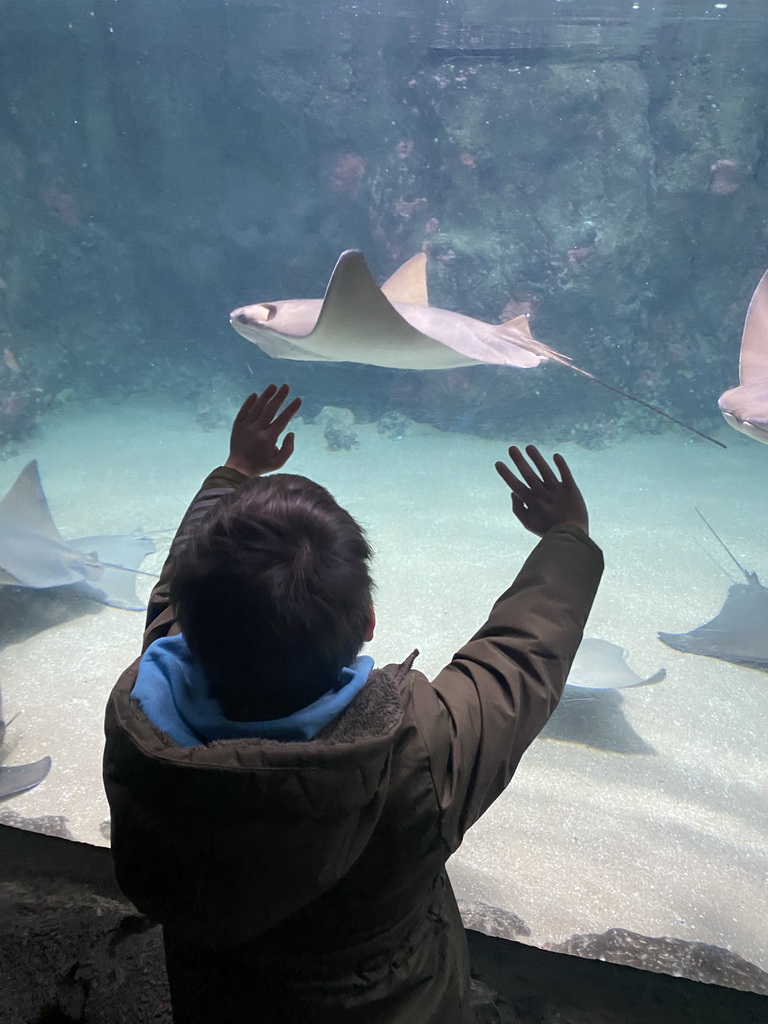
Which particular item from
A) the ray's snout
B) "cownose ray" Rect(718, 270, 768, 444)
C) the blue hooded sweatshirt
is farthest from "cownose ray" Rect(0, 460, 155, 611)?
"cownose ray" Rect(718, 270, 768, 444)

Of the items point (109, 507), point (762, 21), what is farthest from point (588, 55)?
point (109, 507)

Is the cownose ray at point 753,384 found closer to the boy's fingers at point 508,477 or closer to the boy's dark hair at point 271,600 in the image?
the boy's fingers at point 508,477

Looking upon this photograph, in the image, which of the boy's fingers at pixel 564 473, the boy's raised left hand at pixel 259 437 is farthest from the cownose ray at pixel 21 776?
the boy's fingers at pixel 564 473

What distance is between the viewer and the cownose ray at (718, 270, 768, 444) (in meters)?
3.13

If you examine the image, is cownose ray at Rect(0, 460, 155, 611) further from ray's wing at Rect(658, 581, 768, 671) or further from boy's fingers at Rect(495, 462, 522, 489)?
ray's wing at Rect(658, 581, 768, 671)

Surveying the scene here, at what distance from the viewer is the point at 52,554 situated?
444 cm

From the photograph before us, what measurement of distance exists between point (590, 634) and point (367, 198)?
32.8 ft

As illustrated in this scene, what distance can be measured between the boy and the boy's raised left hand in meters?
0.61

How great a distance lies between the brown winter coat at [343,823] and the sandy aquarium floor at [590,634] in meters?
0.83

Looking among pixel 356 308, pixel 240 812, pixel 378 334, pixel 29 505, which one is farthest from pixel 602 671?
pixel 29 505

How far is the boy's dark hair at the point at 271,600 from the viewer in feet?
2.78

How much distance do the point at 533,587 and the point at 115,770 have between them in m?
0.76

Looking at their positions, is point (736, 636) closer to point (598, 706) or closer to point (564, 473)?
point (598, 706)

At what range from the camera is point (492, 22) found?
38.3ft
